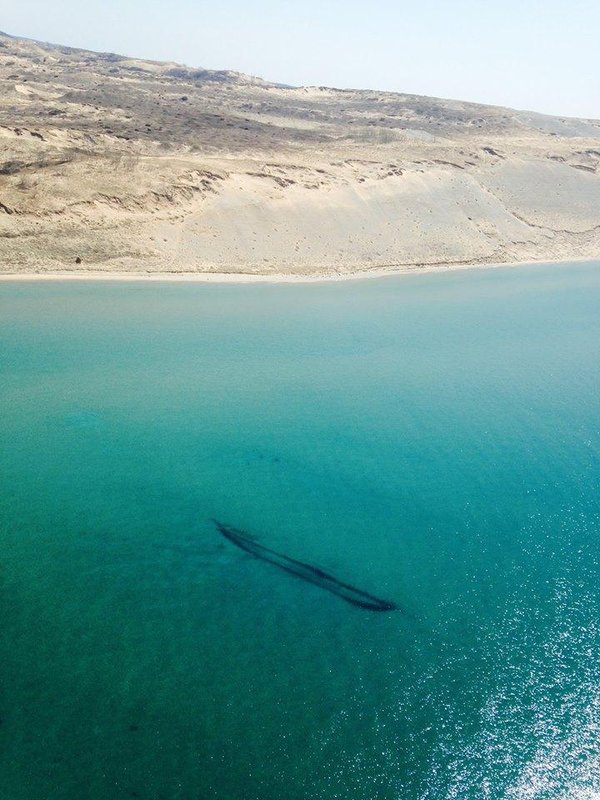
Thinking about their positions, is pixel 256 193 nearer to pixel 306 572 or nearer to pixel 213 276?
pixel 213 276

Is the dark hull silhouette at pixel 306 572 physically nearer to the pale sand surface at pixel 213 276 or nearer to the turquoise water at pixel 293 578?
the turquoise water at pixel 293 578

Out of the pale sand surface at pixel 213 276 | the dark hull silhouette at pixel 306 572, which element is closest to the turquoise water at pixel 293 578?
the dark hull silhouette at pixel 306 572

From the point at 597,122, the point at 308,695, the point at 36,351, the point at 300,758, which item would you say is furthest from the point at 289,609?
the point at 597,122

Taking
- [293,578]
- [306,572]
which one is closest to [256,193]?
[306,572]

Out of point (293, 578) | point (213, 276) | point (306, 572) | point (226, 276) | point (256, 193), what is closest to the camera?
point (293, 578)

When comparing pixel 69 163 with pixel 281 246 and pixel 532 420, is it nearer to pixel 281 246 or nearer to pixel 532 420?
pixel 281 246

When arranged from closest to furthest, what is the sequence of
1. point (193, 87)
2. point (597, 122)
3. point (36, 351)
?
1. point (36, 351)
2. point (193, 87)
3. point (597, 122)

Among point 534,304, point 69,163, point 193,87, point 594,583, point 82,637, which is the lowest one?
point 82,637
